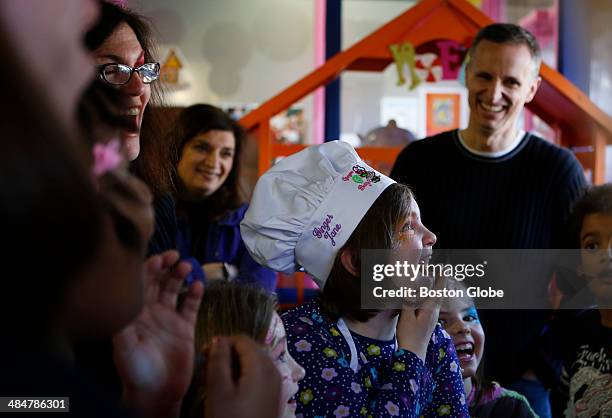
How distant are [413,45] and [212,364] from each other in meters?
1.95

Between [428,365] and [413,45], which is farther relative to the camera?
[413,45]

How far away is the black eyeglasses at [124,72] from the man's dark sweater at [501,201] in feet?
2.35

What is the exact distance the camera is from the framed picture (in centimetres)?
339

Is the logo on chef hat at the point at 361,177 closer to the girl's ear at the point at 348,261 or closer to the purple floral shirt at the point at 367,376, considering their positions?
the girl's ear at the point at 348,261

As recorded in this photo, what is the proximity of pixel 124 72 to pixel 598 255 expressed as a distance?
36.9 inches

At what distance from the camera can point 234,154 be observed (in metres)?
2.18

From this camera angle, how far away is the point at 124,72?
3.10ft

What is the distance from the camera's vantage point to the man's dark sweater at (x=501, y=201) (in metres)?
1.50

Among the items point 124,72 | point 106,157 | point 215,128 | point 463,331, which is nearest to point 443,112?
point 215,128

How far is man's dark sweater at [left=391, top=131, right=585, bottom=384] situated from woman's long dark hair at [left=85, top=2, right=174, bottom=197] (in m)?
0.61

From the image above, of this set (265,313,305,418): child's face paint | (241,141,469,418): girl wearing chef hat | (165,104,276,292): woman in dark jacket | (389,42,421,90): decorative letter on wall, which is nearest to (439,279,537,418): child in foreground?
(241,141,469,418): girl wearing chef hat

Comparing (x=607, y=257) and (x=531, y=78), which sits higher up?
(x=531, y=78)

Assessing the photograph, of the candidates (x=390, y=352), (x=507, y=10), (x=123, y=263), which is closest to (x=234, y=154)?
(x=390, y=352)

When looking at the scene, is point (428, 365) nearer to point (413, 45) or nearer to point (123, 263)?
point (123, 263)
